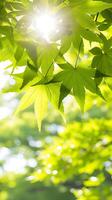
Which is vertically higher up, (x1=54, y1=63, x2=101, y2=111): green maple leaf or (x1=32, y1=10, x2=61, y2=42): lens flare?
(x1=32, y1=10, x2=61, y2=42): lens flare

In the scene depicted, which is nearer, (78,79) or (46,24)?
(46,24)

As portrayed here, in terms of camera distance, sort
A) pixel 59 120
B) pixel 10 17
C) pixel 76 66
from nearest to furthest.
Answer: pixel 10 17 < pixel 76 66 < pixel 59 120

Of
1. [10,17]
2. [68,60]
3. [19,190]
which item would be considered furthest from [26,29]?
[19,190]

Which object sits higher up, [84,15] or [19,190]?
[84,15]

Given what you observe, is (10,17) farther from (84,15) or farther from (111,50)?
(111,50)

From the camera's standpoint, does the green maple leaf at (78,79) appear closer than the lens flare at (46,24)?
No

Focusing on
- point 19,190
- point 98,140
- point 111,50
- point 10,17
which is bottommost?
point 19,190

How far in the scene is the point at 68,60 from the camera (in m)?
2.01

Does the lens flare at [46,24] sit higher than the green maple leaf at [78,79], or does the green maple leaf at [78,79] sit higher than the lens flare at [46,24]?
the lens flare at [46,24]

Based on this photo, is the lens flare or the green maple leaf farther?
the green maple leaf

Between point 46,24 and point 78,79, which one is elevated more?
point 46,24

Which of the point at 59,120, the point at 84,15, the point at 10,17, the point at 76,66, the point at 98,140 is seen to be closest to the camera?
the point at 84,15

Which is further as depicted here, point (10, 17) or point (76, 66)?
point (76, 66)

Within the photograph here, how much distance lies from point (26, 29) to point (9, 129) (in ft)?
51.0
